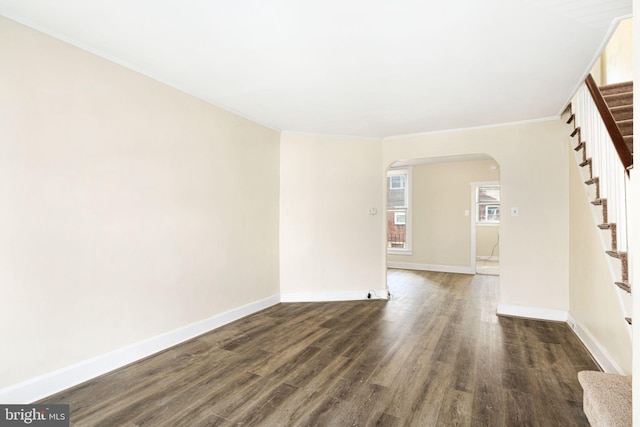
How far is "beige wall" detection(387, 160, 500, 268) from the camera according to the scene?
689cm

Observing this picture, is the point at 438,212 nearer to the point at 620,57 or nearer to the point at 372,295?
the point at 372,295

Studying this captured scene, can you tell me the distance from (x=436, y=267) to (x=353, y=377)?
536 cm

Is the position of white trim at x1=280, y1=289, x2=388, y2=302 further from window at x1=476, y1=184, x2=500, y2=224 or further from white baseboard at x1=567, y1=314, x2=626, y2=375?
window at x1=476, y1=184, x2=500, y2=224

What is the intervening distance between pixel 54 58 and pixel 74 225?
120 centimetres

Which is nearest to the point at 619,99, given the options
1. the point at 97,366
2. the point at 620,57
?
the point at 620,57

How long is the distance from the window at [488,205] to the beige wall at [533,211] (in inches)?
168

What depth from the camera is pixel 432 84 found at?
2941 mm

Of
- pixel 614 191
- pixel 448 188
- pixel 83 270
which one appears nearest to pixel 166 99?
pixel 83 270

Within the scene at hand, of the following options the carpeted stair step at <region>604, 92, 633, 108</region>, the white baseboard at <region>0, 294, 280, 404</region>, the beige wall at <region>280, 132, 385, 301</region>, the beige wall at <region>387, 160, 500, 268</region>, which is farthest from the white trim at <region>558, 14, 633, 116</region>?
the white baseboard at <region>0, 294, 280, 404</region>

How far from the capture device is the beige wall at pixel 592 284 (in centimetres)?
231

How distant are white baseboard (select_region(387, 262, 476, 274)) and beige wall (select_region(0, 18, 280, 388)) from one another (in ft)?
16.4

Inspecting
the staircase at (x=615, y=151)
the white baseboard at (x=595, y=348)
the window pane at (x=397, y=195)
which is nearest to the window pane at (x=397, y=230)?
the window pane at (x=397, y=195)

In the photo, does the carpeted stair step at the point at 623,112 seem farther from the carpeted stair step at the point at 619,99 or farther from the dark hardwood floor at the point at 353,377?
the dark hardwood floor at the point at 353,377

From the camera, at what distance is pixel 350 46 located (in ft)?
7.54
